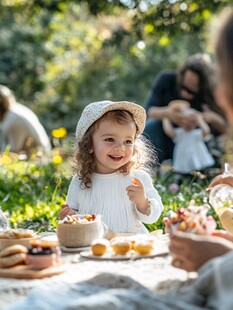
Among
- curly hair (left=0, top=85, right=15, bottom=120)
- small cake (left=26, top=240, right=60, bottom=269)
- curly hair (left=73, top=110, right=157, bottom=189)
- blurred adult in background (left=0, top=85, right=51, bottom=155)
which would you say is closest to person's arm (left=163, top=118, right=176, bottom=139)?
blurred adult in background (left=0, top=85, right=51, bottom=155)

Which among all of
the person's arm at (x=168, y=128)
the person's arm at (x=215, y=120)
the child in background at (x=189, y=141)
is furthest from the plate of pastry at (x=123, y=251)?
the person's arm at (x=215, y=120)

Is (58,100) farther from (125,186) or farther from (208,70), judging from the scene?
(125,186)

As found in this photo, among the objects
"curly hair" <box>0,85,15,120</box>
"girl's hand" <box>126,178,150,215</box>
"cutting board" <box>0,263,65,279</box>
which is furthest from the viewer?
"curly hair" <box>0,85,15,120</box>

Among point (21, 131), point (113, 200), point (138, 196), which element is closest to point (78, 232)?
point (138, 196)

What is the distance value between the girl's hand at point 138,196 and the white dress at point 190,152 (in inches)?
158

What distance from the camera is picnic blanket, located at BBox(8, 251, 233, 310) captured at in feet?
7.36

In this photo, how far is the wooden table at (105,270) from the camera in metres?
A: 2.52

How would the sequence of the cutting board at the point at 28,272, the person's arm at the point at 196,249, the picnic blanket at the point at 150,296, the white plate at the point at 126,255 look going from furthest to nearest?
the white plate at the point at 126,255 < the cutting board at the point at 28,272 < the person's arm at the point at 196,249 < the picnic blanket at the point at 150,296

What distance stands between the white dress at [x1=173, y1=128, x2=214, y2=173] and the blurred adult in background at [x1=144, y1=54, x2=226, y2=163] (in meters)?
0.13

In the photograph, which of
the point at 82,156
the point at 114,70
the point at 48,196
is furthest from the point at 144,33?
the point at 114,70

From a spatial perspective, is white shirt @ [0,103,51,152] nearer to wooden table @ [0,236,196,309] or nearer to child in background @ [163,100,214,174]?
child in background @ [163,100,214,174]

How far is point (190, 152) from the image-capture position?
25.5ft

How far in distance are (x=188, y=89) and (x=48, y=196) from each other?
2561 mm

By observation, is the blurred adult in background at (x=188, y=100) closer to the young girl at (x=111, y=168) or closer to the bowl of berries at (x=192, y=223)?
the young girl at (x=111, y=168)
